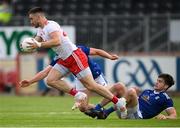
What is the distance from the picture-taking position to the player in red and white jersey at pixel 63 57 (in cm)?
1574

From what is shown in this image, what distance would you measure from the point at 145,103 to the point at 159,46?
1470cm

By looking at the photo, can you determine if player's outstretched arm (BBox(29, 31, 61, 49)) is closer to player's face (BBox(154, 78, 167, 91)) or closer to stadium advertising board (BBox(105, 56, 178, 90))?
player's face (BBox(154, 78, 167, 91))

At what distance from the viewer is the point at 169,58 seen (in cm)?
2970

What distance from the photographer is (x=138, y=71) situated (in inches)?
1169

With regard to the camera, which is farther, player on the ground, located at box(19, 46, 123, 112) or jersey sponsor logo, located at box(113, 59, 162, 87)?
jersey sponsor logo, located at box(113, 59, 162, 87)

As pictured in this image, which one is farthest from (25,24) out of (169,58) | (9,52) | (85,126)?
(85,126)

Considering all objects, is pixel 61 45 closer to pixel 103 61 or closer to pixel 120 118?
pixel 120 118

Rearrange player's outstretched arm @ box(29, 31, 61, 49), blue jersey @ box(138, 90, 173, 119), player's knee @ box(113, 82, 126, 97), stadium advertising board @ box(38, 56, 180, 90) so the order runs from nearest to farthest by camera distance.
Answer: player's outstretched arm @ box(29, 31, 61, 49), blue jersey @ box(138, 90, 173, 119), player's knee @ box(113, 82, 126, 97), stadium advertising board @ box(38, 56, 180, 90)

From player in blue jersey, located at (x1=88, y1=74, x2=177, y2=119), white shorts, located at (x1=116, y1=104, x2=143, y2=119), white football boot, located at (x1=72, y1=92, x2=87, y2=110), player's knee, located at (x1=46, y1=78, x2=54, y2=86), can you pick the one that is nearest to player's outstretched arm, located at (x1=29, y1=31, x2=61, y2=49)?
player's knee, located at (x1=46, y1=78, x2=54, y2=86)

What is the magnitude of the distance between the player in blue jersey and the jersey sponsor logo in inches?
524

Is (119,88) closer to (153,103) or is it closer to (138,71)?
(153,103)

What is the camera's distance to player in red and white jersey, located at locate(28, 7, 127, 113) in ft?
51.6

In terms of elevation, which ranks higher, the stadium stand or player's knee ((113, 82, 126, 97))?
player's knee ((113, 82, 126, 97))

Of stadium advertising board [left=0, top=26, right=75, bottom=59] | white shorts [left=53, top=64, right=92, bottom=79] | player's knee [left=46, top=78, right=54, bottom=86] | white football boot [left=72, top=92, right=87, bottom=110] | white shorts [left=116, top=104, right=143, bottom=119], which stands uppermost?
white shorts [left=53, top=64, right=92, bottom=79]
